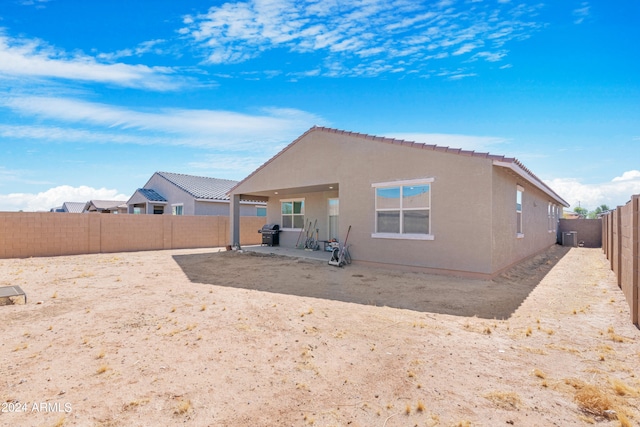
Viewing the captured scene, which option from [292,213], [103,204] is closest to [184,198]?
[292,213]

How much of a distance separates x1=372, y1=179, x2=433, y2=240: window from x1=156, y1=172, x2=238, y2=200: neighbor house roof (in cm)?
1500

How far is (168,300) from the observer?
21.7 feet

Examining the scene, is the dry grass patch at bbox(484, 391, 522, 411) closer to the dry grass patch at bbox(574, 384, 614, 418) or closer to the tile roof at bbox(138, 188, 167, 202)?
the dry grass patch at bbox(574, 384, 614, 418)

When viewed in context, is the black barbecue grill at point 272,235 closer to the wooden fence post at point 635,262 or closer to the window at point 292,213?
the window at point 292,213

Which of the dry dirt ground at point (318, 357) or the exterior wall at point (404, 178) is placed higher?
the exterior wall at point (404, 178)

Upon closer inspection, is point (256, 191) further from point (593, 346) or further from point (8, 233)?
point (593, 346)

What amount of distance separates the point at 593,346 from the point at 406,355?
254 centimetres

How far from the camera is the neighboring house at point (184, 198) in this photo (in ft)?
78.1

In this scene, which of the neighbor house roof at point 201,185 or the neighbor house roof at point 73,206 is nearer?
the neighbor house roof at point 201,185

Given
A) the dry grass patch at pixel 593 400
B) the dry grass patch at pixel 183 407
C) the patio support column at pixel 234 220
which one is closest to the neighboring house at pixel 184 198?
the patio support column at pixel 234 220

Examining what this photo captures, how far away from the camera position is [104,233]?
15.9m

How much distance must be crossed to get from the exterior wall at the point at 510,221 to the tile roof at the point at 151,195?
24395 mm

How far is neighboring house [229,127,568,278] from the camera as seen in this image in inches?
339

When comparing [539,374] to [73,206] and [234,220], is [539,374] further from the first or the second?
[73,206]
